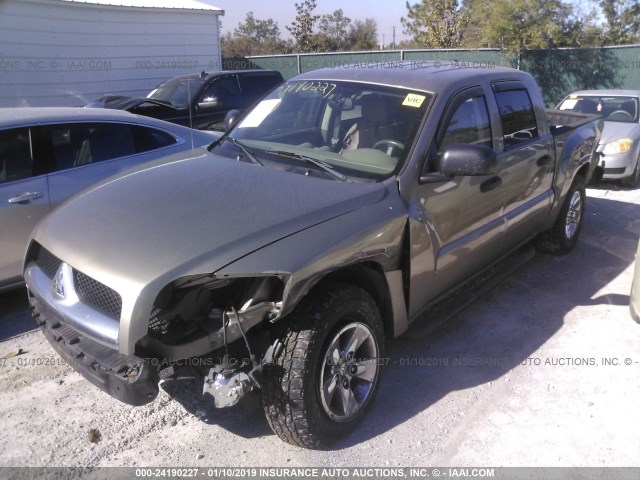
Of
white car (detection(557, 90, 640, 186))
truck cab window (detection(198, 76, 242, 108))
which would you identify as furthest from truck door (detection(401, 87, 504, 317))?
truck cab window (detection(198, 76, 242, 108))

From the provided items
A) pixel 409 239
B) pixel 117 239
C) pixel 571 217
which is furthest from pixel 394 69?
pixel 571 217

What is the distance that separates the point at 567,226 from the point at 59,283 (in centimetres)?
479

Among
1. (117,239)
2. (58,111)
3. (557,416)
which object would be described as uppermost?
(58,111)

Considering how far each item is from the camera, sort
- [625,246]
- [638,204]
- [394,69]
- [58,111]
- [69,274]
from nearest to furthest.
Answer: [69,274] → [394,69] → [58,111] → [625,246] → [638,204]

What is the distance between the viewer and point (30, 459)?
9.35 feet

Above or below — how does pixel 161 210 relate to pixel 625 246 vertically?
above

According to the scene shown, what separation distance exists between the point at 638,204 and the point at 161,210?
724 centimetres

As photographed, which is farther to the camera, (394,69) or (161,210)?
(394,69)

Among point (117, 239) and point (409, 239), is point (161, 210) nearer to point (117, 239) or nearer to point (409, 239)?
point (117, 239)

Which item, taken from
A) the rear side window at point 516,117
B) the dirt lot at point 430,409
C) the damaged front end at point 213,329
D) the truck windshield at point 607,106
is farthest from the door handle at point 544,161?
the truck windshield at point 607,106

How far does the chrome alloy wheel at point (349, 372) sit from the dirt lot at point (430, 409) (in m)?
0.20

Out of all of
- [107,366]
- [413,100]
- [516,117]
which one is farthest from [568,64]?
[107,366]

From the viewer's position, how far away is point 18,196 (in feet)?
13.6

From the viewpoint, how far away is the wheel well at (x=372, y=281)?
2.93m
